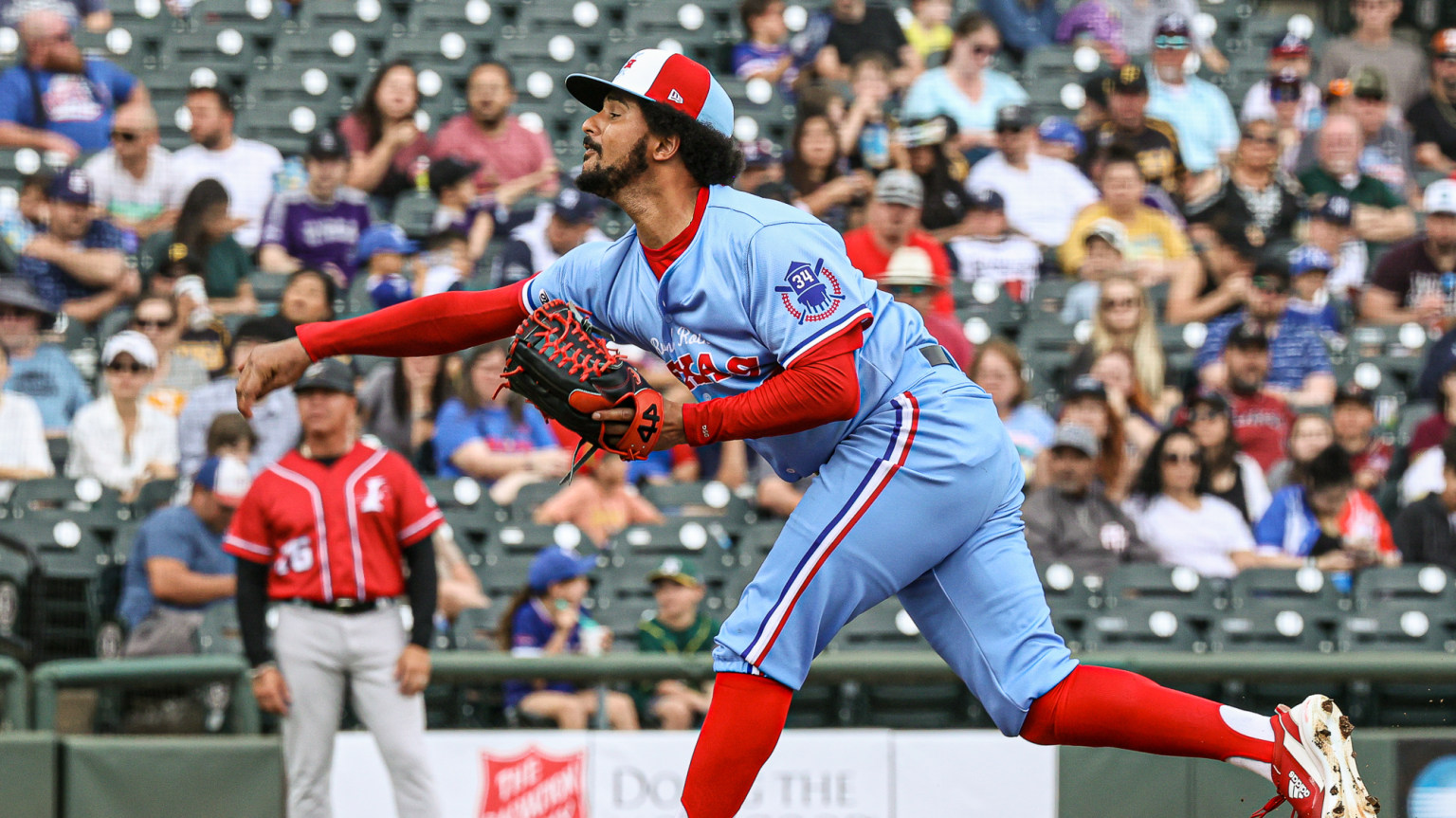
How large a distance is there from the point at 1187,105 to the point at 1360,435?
2795mm

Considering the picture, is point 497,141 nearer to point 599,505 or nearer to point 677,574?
point 599,505

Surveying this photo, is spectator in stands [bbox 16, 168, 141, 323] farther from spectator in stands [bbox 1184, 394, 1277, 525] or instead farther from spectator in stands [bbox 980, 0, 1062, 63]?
spectator in stands [bbox 980, 0, 1062, 63]

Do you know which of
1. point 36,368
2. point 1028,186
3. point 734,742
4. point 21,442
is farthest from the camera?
point 1028,186

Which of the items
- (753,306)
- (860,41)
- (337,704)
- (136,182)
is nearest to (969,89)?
(860,41)

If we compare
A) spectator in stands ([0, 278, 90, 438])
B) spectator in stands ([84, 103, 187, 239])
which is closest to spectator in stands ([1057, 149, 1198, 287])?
spectator in stands ([84, 103, 187, 239])

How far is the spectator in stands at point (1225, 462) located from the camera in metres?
6.88

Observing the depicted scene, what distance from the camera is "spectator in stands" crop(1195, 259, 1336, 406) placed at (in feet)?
24.9

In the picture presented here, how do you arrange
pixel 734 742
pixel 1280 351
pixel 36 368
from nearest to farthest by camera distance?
pixel 734 742 → pixel 36 368 → pixel 1280 351

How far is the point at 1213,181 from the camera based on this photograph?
29.1 feet

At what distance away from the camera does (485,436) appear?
698cm

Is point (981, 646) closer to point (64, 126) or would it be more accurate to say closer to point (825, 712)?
point (825, 712)

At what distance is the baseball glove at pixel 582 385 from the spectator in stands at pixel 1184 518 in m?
4.21

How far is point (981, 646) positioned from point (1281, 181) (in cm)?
652

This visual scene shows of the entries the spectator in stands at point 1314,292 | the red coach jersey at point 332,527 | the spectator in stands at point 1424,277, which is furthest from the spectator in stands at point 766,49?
the red coach jersey at point 332,527
